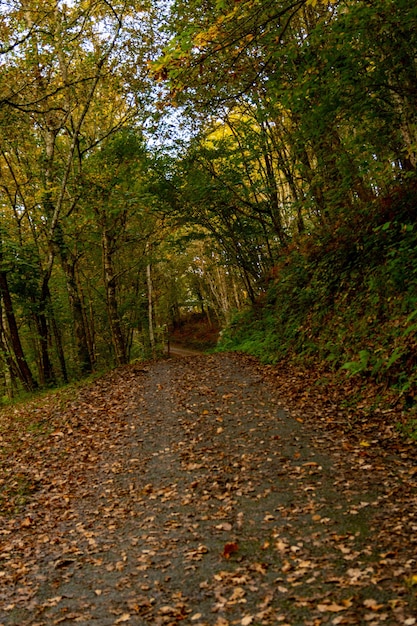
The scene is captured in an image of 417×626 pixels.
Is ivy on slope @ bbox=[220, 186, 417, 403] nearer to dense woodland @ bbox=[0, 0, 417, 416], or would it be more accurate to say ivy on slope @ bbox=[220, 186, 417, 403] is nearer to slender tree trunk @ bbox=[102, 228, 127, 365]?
dense woodland @ bbox=[0, 0, 417, 416]

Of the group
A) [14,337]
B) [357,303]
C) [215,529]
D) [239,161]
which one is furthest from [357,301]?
[14,337]

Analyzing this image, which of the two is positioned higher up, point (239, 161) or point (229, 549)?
point (239, 161)

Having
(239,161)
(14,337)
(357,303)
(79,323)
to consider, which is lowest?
(357,303)

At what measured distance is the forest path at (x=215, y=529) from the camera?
3963 millimetres

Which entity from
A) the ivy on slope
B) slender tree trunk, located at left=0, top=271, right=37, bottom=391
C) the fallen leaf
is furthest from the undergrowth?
slender tree trunk, located at left=0, top=271, right=37, bottom=391

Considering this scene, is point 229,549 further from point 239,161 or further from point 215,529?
point 239,161

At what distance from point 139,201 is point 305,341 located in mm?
7834

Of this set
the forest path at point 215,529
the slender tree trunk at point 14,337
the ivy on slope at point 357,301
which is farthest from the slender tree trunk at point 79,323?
the forest path at point 215,529

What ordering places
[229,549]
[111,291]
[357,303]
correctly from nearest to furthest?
[229,549]
[357,303]
[111,291]

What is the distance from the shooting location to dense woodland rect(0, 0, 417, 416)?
801 cm

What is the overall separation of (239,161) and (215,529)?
1437 centimetres

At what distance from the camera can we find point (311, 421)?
26.9 feet

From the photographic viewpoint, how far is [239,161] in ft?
56.7

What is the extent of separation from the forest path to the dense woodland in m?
2.31
